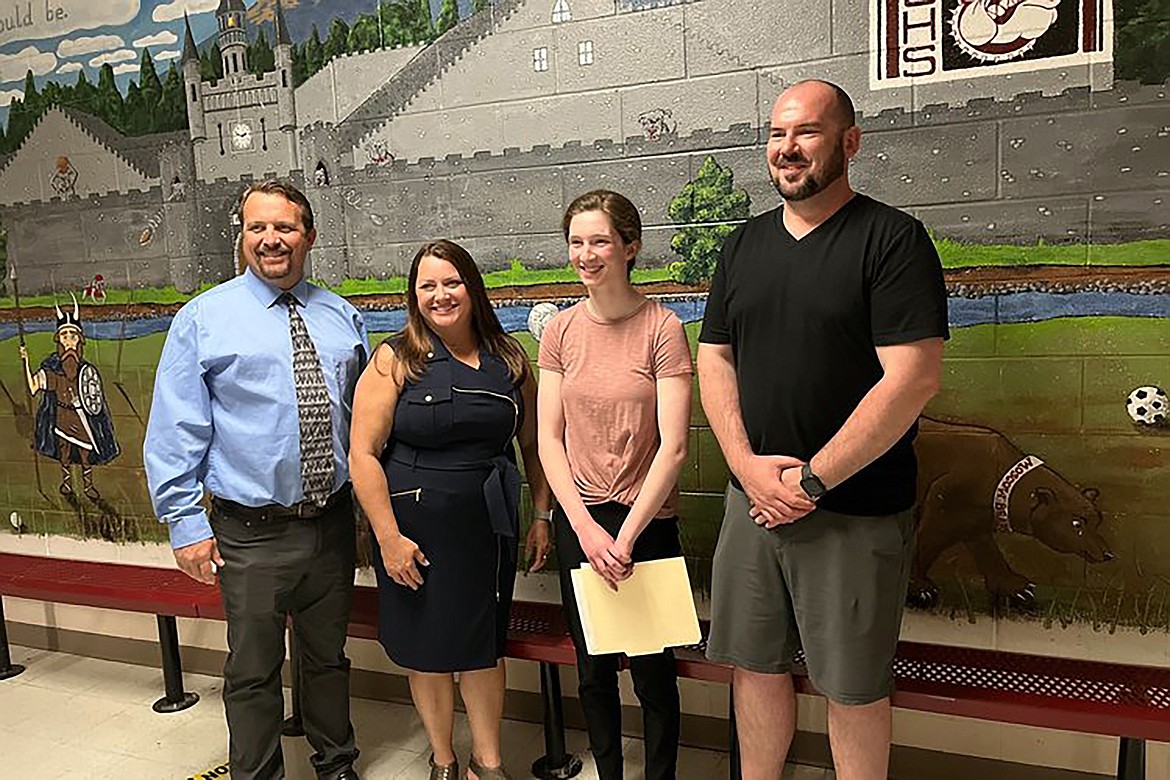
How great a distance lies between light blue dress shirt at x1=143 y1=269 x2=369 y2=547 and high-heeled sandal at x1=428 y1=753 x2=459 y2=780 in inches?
33.3

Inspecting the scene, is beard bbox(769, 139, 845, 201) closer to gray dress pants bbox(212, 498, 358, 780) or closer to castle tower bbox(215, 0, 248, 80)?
gray dress pants bbox(212, 498, 358, 780)

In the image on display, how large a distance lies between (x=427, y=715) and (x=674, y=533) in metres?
0.86

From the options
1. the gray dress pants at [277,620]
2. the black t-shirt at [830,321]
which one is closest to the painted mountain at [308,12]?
the gray dress pants at [277,620]

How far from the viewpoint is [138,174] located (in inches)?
140

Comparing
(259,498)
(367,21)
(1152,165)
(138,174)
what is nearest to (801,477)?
(1152,165)

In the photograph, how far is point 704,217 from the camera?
2.75 meters

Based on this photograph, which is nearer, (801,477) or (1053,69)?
(801,477)

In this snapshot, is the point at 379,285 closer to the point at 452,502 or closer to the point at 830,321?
the point at 452,502

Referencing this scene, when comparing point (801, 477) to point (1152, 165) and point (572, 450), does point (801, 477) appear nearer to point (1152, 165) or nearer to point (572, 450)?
point (572, 450)

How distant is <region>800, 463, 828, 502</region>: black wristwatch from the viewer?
199cm

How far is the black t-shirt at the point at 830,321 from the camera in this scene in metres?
1.91

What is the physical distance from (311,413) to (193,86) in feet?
5.30

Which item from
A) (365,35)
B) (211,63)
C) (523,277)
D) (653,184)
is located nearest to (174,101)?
(211,63)

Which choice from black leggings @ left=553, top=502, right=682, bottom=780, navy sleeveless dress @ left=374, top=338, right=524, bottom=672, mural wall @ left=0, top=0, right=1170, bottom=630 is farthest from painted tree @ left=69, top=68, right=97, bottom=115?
black leggings @ left=553, top=502, right=682, bottom=780
